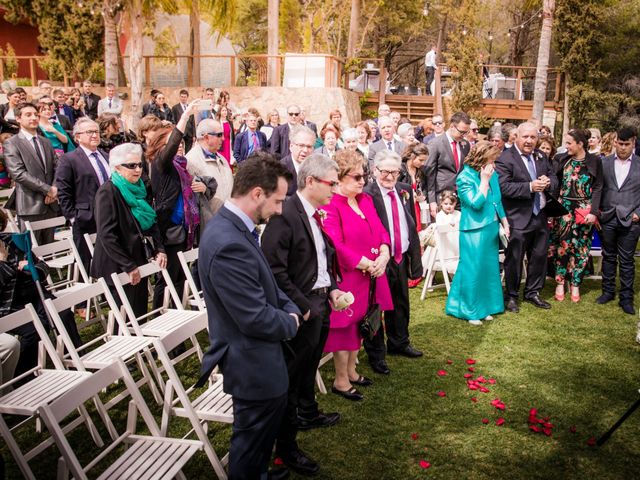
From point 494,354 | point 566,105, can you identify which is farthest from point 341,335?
point 566,105

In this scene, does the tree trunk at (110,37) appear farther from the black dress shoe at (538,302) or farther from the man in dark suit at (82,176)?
the black dress shoe at (538,302)

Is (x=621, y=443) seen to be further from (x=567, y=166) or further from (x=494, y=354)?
(x=567, y=166)

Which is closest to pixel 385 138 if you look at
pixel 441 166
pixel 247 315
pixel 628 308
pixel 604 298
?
pixel 441 166

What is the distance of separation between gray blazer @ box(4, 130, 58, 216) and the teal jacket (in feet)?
16.1

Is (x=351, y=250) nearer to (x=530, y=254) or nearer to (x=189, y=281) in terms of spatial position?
(x=189, y=281)

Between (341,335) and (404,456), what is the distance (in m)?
1.06

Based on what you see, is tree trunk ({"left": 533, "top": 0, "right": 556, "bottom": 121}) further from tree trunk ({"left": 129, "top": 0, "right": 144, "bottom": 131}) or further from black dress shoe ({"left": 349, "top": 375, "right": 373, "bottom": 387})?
black dress shoe ({"left": 349, "top": 375, "right": 373, "bottom": 387})

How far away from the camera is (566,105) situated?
23719 mm

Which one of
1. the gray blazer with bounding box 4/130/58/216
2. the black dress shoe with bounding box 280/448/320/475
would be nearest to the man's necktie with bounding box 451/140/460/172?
the gray blazer with bounding box 4/130/58/216

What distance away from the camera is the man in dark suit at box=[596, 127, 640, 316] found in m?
7.00

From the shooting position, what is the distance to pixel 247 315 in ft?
8.68

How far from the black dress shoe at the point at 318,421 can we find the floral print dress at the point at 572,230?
177 inches

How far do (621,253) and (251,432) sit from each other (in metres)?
5.96

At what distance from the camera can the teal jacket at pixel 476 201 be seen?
6262 millimetres
